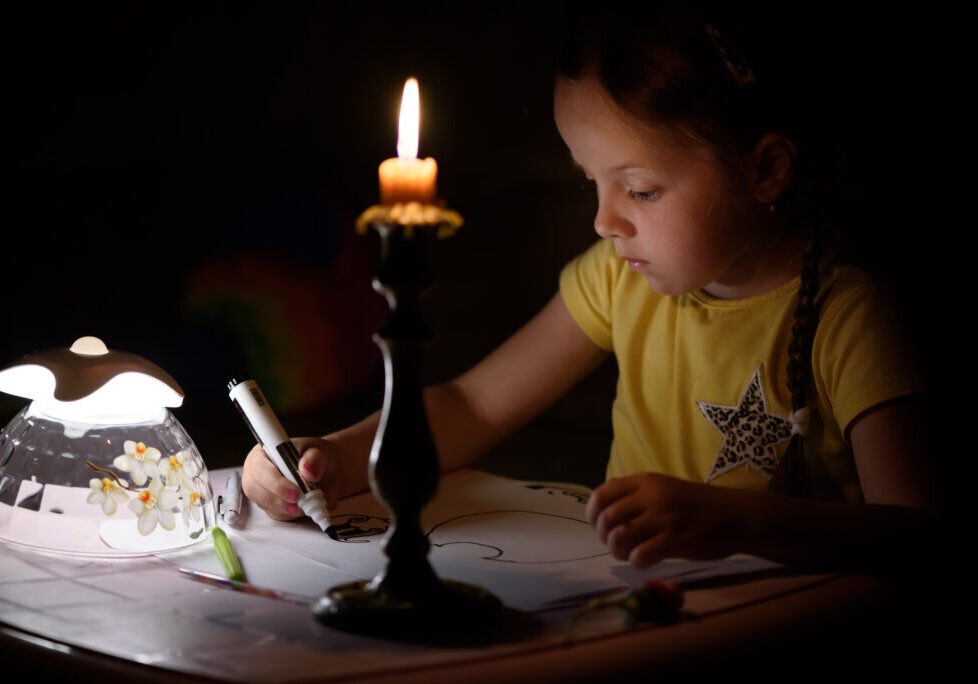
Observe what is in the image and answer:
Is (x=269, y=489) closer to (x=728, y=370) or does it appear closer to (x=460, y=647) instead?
(x=460, y=647)

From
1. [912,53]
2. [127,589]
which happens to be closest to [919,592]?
[127,589]

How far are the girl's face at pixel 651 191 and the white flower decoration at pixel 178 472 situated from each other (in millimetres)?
410

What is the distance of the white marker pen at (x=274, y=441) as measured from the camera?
79cm

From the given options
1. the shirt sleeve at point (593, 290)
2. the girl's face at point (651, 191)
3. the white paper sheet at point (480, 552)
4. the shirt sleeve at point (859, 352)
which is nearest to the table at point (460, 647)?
the white paper sheet at point (480, 552)

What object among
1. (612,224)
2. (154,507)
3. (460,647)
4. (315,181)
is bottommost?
(460,647)

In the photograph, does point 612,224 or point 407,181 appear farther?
point 612,224

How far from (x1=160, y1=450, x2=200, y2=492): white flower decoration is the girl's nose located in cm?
41

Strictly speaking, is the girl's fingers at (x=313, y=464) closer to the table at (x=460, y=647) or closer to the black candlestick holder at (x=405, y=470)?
the table at (x=460, y=647)

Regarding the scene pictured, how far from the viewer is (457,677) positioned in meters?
0.49

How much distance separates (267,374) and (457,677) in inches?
34.3

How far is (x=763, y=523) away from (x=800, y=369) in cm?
31

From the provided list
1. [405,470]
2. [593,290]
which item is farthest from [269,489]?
[593,290]

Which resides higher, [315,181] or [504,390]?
[315,181]

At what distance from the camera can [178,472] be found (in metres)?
0.75
